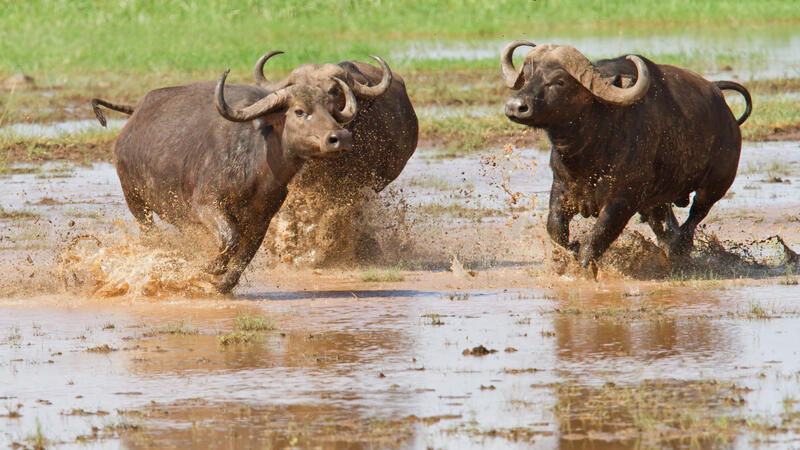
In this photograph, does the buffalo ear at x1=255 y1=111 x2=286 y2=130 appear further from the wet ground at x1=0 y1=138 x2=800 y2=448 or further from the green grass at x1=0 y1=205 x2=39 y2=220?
the green grass at x1=0 y1=205 x2=39 y2=220

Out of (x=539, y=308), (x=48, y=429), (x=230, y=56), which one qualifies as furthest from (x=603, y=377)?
(x=230, y=56)

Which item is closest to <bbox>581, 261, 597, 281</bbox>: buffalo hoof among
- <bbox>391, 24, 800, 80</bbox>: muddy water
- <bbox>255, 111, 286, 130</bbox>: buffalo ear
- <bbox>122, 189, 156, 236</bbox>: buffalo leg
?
<bbox>255, 111, 286, 130</bbox>: buffalo ear

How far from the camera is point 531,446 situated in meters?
4.64

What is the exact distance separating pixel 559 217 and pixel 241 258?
2.06 meters

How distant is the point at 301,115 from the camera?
24.4ft

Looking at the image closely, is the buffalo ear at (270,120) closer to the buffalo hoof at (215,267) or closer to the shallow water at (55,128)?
the buffalo hoof at (215,267)

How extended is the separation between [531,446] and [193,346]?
2.36 metres

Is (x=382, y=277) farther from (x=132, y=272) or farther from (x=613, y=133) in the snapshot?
(x=613, y=133)

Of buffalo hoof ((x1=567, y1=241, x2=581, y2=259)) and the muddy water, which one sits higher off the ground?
buffalo hoof ((x1=567, y1=241, x2=581, y2=259))

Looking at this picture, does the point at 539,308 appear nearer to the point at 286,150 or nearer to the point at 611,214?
the point at 611,214

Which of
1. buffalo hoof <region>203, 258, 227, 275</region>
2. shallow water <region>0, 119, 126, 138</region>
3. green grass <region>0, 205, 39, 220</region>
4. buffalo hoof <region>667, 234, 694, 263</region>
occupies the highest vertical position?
buffalo hoof <region>203, 258, 227, 275</region>

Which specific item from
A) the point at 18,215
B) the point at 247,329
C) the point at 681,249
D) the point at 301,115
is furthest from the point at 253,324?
the point at 18,215

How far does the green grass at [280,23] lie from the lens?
23156 mm

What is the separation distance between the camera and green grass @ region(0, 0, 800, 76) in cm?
2316
